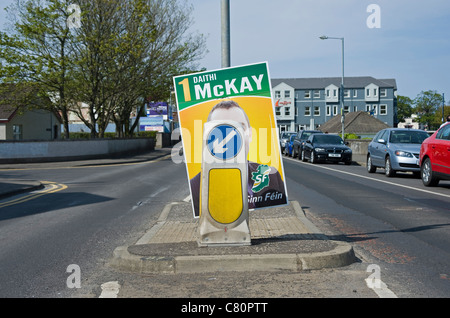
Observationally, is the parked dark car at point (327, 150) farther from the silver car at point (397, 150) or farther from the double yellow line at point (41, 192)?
the double yellow line at point (41, 192)

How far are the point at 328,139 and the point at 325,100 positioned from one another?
7275cm

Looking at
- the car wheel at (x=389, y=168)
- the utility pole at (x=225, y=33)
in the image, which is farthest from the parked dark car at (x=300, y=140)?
the utility pole at (x=225, y=33)

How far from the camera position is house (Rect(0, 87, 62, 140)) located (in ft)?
142

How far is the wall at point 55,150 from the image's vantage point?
96.1ft

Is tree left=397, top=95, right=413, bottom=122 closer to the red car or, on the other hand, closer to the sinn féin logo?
the red car

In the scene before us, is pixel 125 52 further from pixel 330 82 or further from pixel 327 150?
pixel 330 82

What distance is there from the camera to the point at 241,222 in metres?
6.27

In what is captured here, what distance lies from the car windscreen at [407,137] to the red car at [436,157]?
407cm

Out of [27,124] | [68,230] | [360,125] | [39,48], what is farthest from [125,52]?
[360,125]

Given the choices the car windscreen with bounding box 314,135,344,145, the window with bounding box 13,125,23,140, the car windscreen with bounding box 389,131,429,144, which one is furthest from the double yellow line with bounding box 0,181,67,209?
the window with bounding box 13,125,23,140

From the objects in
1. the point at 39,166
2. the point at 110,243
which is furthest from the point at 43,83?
the point at 110,243

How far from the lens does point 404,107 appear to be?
144 meters

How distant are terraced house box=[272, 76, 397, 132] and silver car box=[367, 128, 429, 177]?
78.7 metres
